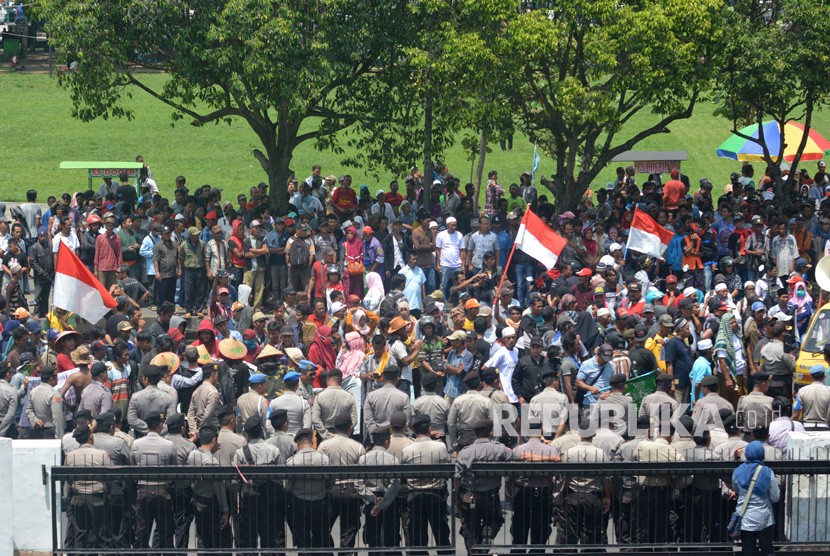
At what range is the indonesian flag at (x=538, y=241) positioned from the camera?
19.4 m

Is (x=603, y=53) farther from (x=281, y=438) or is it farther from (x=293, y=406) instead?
(x=281, y=438)

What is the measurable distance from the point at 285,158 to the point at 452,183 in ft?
10.9

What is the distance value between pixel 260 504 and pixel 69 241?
10.6 m

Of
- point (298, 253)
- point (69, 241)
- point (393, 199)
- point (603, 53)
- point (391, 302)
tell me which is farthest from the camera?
point (393, 199)

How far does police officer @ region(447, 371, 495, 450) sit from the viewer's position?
45.8 ft

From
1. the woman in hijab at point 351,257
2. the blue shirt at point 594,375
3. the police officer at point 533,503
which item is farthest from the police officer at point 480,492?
the woman in hijab at point 351,257

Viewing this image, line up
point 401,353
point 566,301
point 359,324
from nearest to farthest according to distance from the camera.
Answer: point 401,353 → point 359,324 → point 566,301

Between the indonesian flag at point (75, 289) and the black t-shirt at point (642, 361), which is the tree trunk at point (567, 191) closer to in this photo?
the black t-shirt at point (642, 361)

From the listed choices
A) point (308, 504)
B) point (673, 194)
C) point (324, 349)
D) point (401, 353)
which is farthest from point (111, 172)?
point (308, 504)

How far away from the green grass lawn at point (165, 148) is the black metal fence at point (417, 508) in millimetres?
27466

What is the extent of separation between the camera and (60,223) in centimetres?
2262

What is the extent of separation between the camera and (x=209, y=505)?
12734mm

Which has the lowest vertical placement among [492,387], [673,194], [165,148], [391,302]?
[492,387]

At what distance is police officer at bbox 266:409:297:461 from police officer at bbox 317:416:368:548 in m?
0.39
